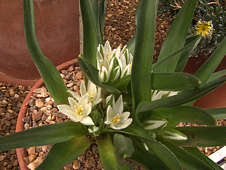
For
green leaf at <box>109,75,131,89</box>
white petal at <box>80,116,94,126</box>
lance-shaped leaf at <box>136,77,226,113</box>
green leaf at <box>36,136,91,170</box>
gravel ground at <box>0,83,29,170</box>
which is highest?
lance-shaped leaf at <box>136,77,226,113</box>

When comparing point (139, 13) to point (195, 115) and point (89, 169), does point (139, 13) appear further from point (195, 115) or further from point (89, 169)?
point (89, 169)

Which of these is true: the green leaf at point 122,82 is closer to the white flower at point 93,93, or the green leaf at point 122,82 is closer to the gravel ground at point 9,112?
the white flower at point 93,93

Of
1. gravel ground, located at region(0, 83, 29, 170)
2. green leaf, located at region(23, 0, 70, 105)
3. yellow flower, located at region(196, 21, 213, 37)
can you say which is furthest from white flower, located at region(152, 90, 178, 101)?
gravel ground, located at region(0, 83, 29, 170)

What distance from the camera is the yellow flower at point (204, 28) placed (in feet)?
2.90

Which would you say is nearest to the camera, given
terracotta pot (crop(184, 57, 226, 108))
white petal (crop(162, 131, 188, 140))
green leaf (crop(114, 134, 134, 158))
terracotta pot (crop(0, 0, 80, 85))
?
green leaf (crop(114, 134, 134, 158))

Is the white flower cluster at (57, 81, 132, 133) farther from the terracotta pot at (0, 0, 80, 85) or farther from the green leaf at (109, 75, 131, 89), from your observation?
the terracotta pot at (0, 0, 80, 85)

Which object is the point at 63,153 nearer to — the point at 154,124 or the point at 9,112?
the point at 154,124

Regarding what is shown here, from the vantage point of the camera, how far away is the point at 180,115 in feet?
1.55

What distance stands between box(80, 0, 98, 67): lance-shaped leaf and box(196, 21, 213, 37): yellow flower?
0.49m

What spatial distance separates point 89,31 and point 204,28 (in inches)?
21.2

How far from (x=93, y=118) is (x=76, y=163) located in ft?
0.66

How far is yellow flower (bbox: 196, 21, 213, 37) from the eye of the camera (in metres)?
0.88

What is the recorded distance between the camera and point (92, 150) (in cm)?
69

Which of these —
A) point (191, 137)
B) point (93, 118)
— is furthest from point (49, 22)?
point (191, 137)
